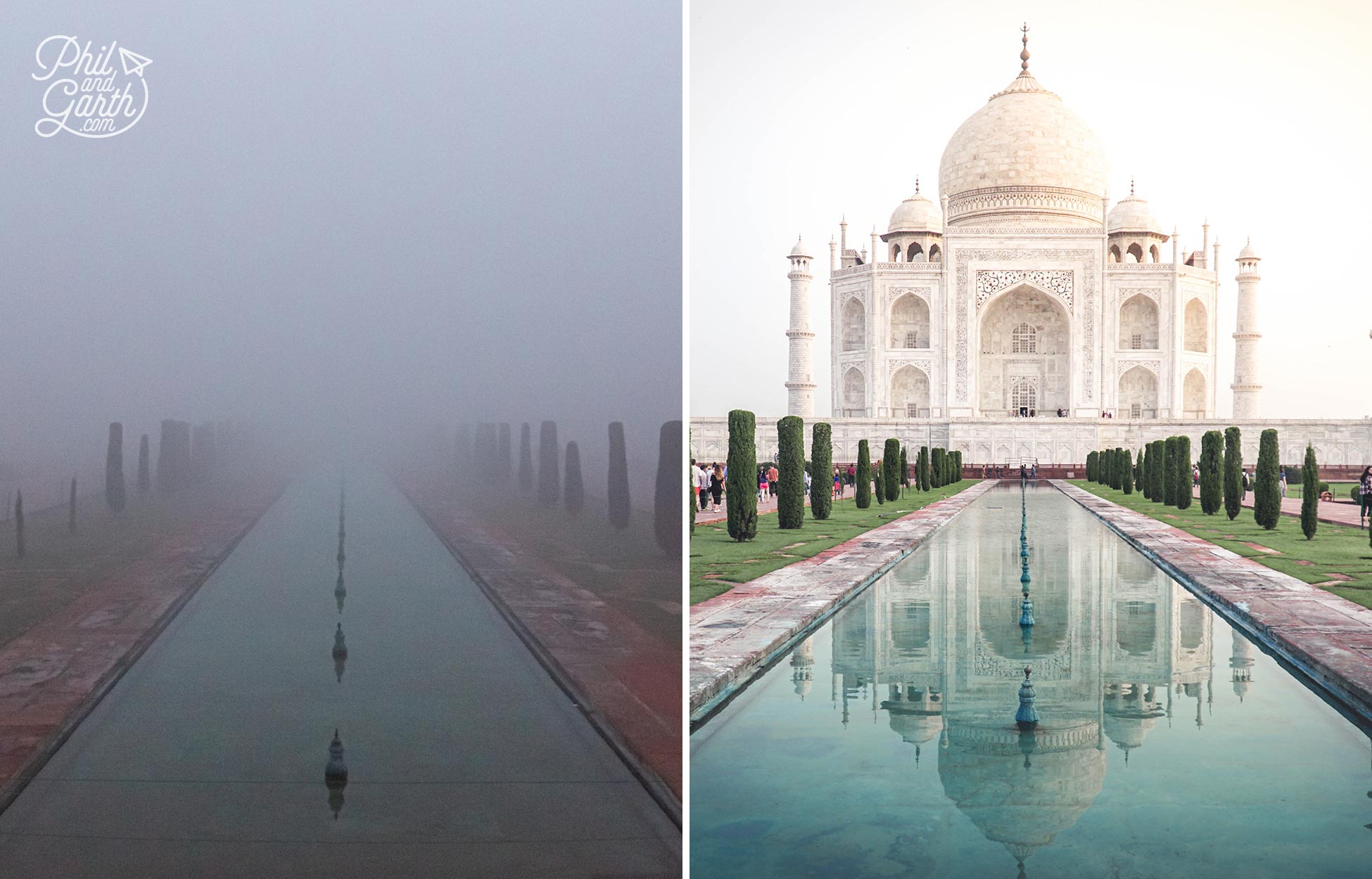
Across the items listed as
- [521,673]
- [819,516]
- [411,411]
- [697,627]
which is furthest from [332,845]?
[819,516]

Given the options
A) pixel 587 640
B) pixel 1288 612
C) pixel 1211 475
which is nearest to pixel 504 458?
pixel 587 640

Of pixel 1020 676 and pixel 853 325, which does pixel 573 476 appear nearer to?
pixel 1020 676

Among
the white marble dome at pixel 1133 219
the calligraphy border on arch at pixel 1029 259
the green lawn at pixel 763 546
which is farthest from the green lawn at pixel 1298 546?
the white marble dome at pixel 1133 219

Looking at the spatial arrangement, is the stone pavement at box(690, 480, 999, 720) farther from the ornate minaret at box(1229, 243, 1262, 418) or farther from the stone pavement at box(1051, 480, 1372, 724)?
the ornate minaret at box(1229, 243, 1262, 418)

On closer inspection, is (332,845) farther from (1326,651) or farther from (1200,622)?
(1200,622)

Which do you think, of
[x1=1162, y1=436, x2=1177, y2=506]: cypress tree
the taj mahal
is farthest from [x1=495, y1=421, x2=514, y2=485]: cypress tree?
the taj mahal

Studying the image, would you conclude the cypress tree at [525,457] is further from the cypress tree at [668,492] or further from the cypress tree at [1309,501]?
the cypress tree at [1309,501]
